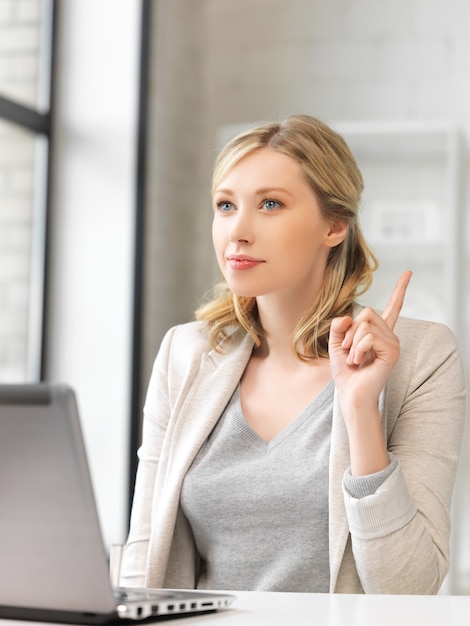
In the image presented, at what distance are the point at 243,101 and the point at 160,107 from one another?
0.40 m

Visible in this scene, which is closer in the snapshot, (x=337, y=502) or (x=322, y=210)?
(x=337, y=502)

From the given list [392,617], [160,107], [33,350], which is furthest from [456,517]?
[392,617]

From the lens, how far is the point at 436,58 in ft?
10.8

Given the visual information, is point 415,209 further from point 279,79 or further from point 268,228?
point 268,228

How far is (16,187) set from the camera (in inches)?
113

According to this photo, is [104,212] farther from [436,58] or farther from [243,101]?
[436,58]

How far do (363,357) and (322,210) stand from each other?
1.14ft

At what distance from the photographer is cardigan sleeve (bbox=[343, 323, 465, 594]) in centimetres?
122

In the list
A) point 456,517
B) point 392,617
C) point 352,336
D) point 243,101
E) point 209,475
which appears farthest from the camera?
point 243,101

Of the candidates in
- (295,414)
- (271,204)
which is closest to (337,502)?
(295,414)

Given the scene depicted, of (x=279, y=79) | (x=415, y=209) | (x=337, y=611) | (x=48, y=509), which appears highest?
(x=279, y=79)

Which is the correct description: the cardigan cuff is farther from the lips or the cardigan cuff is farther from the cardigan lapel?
the lips

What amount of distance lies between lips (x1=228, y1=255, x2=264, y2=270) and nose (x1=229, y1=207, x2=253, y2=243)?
0.03 meters

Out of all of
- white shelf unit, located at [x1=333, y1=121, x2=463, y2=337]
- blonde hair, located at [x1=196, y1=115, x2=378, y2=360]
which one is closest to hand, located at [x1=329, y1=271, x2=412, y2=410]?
blonde hair, located at [x1=196, y1=115, x2=378, y2=360]
